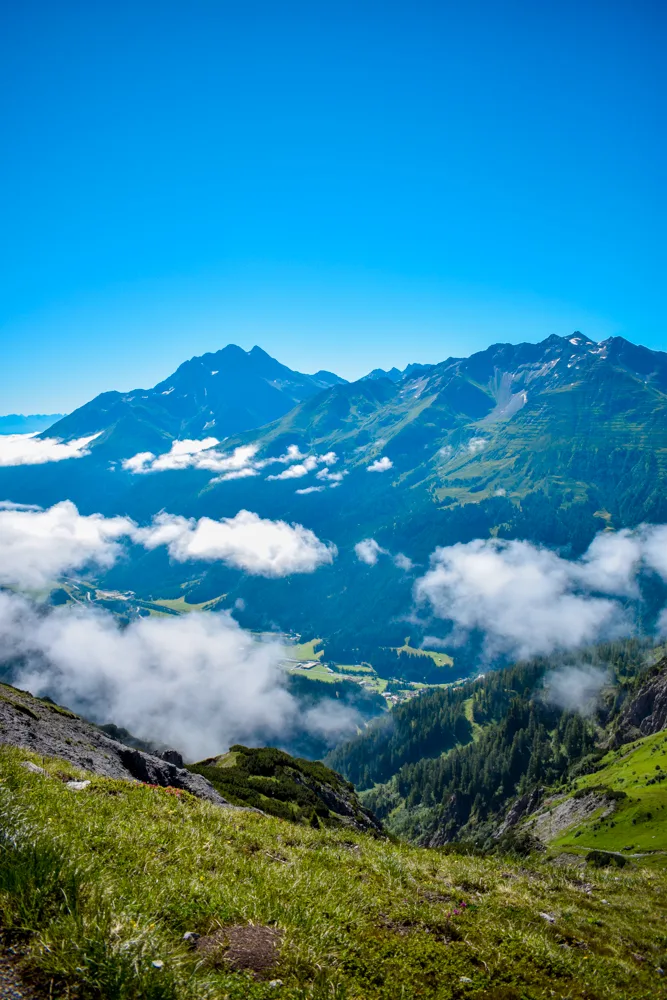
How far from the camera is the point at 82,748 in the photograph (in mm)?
30922

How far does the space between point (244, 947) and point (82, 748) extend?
96.2 ft

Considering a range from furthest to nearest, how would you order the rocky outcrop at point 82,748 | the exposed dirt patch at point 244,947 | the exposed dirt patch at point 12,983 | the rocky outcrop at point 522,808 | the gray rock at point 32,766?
1. the rocky outcrop at point 522,808
2. the rocky outcrop at point 82,748
3. the gray rock at point 32,766
4. the exposed dirt patch at point 244,947
5. the exposed dirt patch at point 12,983

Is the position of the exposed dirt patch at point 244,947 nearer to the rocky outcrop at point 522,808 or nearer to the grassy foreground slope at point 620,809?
the grassy foreground slope at point 620,809

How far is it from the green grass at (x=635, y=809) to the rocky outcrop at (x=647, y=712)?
59.7 feet

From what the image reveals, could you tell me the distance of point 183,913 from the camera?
7465mm

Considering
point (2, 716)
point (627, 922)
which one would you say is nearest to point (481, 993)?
point (627, 922)

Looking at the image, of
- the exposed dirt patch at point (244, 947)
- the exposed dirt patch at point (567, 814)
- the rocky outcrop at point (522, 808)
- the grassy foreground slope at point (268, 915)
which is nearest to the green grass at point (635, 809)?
the exposed dirt patch at point (567, 814)

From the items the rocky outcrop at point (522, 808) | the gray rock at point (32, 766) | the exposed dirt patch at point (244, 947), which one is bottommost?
the rocky outcrop at point (522, 808)

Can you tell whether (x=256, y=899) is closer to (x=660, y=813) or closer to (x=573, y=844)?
(x=660, y=813)

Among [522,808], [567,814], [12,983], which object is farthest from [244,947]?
[522,808]

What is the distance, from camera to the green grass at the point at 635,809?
326 feet

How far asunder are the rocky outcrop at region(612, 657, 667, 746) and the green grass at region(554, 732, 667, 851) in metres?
18.2

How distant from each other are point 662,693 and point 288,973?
224939 mm

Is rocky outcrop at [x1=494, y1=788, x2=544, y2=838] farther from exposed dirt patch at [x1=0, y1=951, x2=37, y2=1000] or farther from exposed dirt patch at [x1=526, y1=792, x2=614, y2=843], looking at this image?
exposed dirt patch at [x1=0, y1=951, x2=37, y2=1000]
